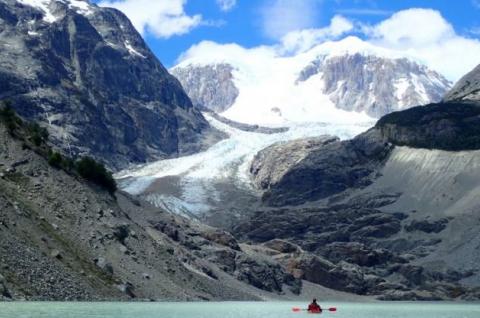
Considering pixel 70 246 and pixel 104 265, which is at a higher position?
pixel 70 246

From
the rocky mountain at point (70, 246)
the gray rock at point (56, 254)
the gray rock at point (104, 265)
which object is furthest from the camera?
the gray rock at point (104, 265)

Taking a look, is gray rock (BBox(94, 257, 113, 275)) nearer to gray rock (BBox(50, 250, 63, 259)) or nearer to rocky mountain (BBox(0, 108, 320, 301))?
rocky mountain (BBox(0, 108, 320, 301))

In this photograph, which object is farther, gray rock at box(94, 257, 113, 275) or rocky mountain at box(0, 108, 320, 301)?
gray rock at box(94, 257, 113, 275)

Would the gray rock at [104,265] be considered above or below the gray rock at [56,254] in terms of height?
above

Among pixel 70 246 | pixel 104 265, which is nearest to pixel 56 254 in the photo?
pixel 70 246

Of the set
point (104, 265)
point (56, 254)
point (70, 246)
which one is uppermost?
point (70, 246)

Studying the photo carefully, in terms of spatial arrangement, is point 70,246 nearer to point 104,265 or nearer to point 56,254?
point 104,265

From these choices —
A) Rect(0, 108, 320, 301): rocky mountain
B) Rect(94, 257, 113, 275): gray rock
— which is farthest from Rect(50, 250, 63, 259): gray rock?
Rect(94, 257, 113, 275): gray rock

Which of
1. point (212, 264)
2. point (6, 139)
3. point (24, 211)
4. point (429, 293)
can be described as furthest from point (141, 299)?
point (429, 293)

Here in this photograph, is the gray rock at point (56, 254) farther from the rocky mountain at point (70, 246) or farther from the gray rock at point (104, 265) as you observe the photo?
the gray rock at point (104, 265)

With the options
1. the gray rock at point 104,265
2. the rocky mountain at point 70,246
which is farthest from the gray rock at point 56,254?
the gray rock at point 104,265

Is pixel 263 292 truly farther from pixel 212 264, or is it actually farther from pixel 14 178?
pixel 14 178
